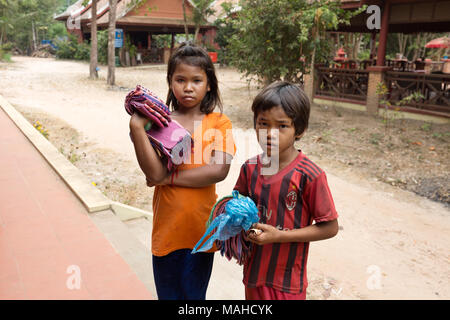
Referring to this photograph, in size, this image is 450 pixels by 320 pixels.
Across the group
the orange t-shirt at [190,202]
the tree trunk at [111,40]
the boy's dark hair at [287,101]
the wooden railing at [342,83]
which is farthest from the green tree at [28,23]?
the boy's dark hair at [287,101]

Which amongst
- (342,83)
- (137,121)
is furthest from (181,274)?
(342,83)

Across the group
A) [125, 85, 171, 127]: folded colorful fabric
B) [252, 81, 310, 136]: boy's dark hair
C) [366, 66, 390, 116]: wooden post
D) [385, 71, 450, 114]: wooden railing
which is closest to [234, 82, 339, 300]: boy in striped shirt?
[252, 81, 310, 136]: boy's dark hair

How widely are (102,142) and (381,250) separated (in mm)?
5820

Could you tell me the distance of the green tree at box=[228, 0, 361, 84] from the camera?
8844 millimetres

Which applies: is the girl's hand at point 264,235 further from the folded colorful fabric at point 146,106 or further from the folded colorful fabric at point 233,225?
the folded colorful fabric at point 146,106

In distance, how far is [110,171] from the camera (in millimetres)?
6281

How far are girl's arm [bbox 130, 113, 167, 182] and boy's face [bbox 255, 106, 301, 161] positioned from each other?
42 centimetres

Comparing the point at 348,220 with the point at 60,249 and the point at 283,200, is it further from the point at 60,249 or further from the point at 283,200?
the point at 283,200

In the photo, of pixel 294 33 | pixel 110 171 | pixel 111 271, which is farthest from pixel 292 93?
pixel 294 33

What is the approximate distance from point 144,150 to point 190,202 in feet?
1.07

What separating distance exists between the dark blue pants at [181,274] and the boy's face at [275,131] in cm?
59

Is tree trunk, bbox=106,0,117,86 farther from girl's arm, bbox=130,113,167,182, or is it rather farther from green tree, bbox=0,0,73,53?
green tree, bbox=0,0,73,53

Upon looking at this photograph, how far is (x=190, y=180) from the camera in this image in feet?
5.36

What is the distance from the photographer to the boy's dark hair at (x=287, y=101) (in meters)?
1.49
